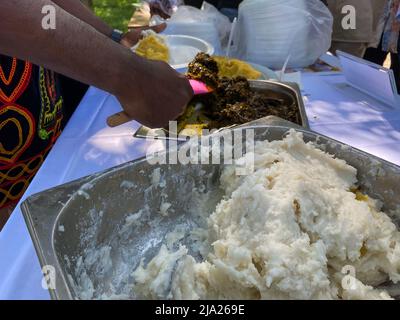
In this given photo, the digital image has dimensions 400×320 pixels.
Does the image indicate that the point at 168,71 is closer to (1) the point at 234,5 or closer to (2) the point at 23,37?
(2) the point at 23,37

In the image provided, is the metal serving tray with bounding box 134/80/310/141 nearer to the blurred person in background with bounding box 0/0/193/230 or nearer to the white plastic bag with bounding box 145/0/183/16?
the blurred person in background with bounding box 0/0/193/230

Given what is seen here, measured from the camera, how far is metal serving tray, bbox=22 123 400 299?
744mm

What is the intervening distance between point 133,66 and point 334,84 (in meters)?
1.12

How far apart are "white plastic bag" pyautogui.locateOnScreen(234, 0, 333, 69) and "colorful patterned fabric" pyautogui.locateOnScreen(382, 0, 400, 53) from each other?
0.68 metres

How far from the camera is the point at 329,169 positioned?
967 millimetres

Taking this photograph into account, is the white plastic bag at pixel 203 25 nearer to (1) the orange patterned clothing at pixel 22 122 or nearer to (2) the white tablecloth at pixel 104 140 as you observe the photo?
(2) the white tablecloth at pixel 104 140

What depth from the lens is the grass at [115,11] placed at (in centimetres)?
466

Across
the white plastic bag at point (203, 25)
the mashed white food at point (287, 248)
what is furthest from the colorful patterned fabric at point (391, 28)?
the mashed white food at point (287, 248)

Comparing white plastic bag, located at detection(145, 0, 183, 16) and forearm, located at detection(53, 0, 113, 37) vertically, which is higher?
forearm, located at detection(53, 0, 113, 37)

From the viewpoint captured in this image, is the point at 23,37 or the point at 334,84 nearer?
the point at 23,37

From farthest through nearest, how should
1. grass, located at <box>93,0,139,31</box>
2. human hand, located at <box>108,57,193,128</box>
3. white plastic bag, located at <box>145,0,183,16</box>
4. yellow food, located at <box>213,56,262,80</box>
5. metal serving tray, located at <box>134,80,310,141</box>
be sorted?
grass, located at <box>93,0,139,31</box> → white plastic bag, located at <box>145,0,183,16</box> → yellow food, located at <box>213,56,262,80</box> → metal serving tray, located at <box>134,80,310,141</box> → human hand, located at <box>108,57,193,128</box>

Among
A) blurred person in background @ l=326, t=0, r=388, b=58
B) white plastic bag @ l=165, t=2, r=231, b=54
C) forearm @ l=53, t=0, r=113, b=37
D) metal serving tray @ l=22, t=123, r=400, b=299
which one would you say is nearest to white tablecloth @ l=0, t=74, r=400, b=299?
metal serving tray @ l=22, t=123, r=400, b=299

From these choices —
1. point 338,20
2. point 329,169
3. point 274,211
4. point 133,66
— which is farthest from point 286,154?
point 338,20

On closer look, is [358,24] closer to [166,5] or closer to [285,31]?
[285,31]
